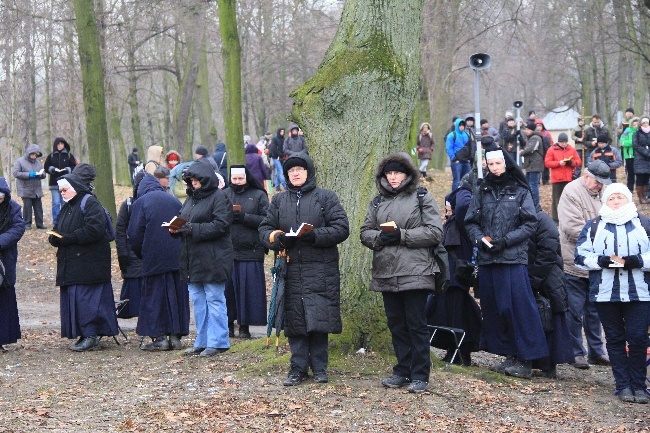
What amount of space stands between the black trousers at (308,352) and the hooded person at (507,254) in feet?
5.73

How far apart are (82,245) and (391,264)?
410 centimetres

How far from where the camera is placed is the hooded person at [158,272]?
33.1ft

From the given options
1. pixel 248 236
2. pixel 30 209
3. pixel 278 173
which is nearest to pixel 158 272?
pixel 248 236

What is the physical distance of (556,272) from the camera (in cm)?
889

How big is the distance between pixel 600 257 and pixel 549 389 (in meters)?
1.26

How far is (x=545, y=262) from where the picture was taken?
8.72 meters

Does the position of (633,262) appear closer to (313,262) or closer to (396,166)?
(396,166)

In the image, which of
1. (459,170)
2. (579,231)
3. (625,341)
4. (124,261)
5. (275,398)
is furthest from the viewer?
(459,170)

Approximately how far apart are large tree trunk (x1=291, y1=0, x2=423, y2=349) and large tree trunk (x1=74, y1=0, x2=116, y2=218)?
952cm

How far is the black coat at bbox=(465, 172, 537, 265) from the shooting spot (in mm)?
8398

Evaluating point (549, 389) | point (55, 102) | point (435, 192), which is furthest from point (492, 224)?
point (55, 102)

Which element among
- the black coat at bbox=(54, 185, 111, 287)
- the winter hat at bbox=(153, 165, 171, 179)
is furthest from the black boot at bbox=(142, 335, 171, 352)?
the winter hat at bbox=(153, 165, 171, 179)

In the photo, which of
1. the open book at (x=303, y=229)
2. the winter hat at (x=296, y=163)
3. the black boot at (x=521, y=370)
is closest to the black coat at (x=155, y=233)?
the winter hat at (x=296, y=163)

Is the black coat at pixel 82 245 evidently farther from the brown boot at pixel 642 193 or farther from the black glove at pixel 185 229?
the brown boot at pixel 642 193
